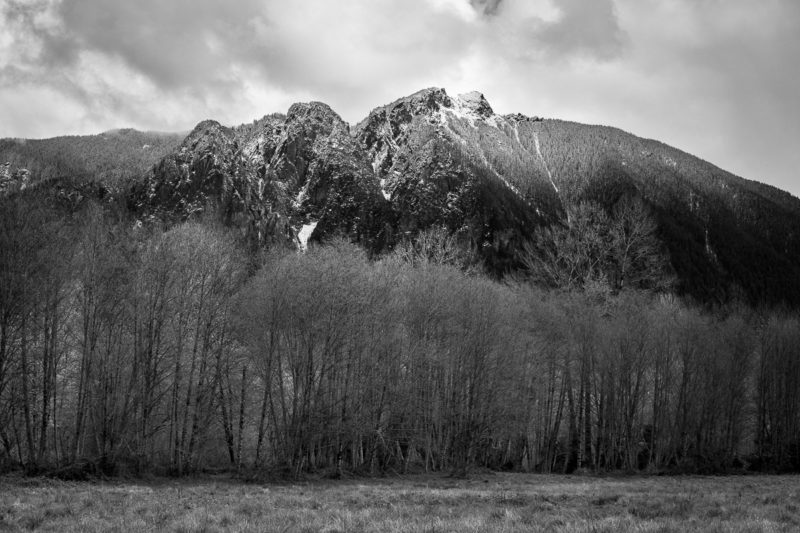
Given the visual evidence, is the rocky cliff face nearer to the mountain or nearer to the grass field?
the mountain

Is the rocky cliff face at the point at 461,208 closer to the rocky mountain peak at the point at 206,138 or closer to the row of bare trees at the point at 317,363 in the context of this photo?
the rocky mountain peak at the point at 206,138

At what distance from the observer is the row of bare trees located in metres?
28.7

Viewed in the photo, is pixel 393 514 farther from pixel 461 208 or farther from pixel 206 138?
pixel 206 138

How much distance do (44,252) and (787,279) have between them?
6932 inches

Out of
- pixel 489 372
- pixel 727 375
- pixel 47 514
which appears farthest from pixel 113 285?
pixel 727 375

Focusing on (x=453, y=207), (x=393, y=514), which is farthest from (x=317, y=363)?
(x=453, y=207)

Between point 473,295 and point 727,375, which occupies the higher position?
point 473,295

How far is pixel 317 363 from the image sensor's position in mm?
32156

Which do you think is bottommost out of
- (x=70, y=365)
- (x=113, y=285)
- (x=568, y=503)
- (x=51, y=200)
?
(x=568, y=503)

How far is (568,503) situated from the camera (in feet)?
53.2

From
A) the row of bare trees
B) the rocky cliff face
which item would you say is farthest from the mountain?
the row of bare trees

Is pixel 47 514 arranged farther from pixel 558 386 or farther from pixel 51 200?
pixel 558 386

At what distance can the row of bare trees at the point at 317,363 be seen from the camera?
28.7 m

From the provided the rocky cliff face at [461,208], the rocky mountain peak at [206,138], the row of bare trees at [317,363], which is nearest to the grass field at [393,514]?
the row of bare trees at [317,363]
